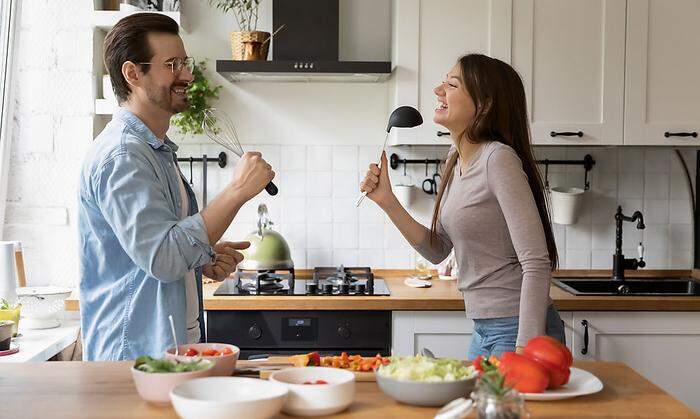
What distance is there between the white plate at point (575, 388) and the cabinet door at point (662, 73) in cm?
186

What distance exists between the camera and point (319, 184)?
3.88 meters

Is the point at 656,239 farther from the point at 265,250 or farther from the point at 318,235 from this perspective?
the point at 265,250

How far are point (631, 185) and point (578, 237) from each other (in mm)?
339

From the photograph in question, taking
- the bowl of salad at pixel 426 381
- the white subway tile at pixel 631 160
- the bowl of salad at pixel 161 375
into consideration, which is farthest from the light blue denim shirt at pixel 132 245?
the white subway tile at pixel 631 160

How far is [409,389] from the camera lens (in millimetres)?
1604

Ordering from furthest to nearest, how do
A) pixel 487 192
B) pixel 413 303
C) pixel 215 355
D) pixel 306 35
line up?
pixel 306 35, pixel 413 303, pixel 487 192, pixel 215 355

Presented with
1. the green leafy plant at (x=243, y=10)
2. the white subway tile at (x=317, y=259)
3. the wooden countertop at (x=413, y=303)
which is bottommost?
the wooden countertop at (x=413, y=303)

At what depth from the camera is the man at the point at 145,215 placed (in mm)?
1959

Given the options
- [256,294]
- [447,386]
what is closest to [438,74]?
[256,294]

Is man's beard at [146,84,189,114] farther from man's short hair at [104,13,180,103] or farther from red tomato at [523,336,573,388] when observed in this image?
red tomato at [523,336,573,388]

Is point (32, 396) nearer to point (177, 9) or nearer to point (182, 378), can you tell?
point (182, 378)

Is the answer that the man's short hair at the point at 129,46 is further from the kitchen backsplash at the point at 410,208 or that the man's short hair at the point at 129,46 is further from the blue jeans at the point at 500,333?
the kitchen backsplash at the point at 410,208

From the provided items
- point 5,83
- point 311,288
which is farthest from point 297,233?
point 5,83

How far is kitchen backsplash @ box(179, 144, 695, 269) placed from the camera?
3.86 meters
